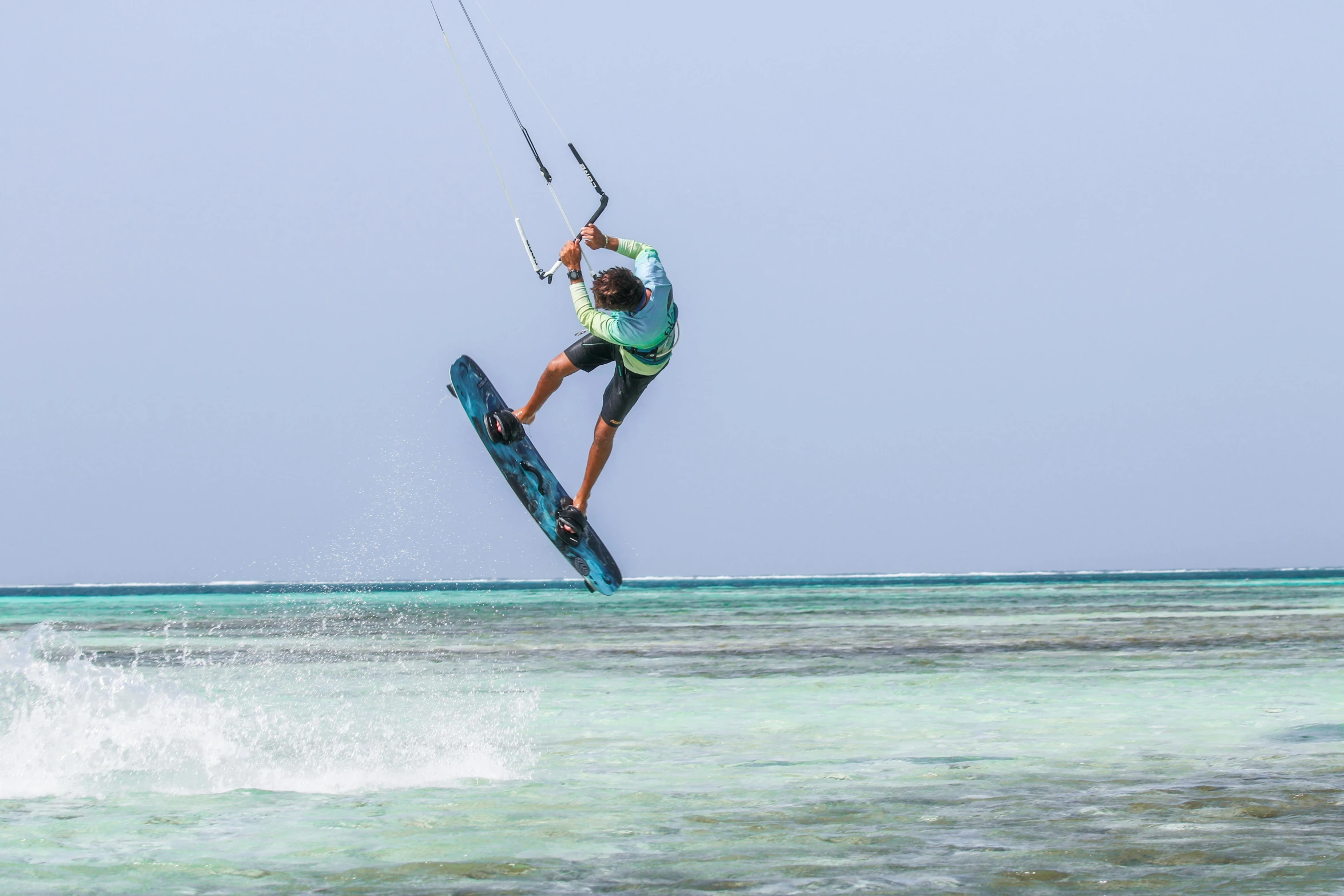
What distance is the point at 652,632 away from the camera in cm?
2809

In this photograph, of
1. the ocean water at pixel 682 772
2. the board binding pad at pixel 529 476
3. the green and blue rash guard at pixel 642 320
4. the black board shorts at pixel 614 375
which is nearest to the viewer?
the ocean water at pixel 682 772

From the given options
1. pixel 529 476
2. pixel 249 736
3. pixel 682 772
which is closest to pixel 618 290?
pixel 529 476

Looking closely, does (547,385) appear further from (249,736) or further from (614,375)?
(249,736)

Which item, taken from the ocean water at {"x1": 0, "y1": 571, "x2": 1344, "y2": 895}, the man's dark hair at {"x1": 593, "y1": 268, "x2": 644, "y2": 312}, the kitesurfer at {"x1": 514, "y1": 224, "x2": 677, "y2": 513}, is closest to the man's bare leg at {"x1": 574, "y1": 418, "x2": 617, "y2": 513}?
the kitesurfer at {"x1": 514, "y1": 224, "x2": 677, "y2": 513}

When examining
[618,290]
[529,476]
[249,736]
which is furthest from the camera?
[249,736]

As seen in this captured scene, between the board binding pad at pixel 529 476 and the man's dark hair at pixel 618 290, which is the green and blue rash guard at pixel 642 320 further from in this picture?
the board binding pad at pixel 529 476

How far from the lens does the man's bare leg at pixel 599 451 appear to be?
384 inches

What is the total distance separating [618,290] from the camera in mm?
8867

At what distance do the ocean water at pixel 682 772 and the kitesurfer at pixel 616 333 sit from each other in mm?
2652

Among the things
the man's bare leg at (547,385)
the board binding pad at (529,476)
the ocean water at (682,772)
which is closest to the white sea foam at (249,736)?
the ocean water at (682,772)

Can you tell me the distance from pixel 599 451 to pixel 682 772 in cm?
244

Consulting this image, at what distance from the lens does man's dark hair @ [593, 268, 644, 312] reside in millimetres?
8883

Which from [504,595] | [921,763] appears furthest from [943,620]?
[504,595]

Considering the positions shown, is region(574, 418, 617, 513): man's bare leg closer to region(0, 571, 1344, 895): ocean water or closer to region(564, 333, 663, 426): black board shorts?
region(564, 333, 663, 426): black board shorts
